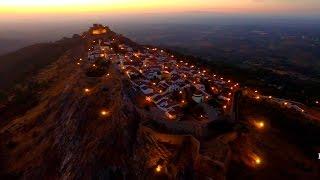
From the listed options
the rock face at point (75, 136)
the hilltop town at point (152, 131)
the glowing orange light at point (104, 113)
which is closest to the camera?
the hilltop town at point (152, 131)

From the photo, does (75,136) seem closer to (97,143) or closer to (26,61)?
(97,143)

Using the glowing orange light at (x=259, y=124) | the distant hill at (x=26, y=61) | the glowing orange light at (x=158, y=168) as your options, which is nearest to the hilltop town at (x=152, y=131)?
the glowing orange light at (x=158, y=168)

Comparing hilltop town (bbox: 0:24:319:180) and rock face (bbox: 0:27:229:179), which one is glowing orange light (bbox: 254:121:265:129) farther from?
rock face (bbox: 0:27:229:179)

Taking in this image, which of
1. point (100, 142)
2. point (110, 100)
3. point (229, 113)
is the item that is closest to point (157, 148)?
point (100, 142)

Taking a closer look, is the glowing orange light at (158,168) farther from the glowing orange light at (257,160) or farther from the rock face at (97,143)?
the glowing orange light at (257,160)

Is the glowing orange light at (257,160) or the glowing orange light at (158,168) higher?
the glowing orange light at (257,160)

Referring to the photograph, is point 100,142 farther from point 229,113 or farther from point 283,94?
point 283,94

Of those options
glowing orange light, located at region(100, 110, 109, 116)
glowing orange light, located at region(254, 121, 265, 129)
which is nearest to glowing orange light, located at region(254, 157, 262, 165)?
glowing orange light, located at region(254, 121, 265, 129)

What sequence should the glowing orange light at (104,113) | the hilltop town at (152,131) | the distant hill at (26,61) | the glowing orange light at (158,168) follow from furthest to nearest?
the distant hill at (26,61), the glowing orange light at (104,113), the hilltop town at (152,131), the glowing orange light at (158,168)

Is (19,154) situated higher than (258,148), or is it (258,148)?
(258,148)
